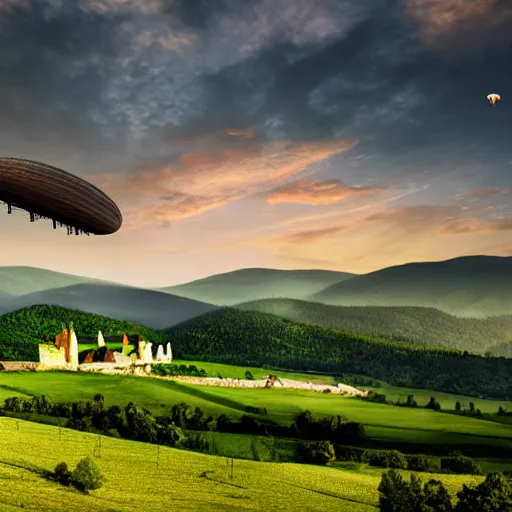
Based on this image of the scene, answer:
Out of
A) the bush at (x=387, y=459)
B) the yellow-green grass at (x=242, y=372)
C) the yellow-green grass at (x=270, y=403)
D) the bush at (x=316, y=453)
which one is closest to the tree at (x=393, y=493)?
the bush at (x=316, y=453)

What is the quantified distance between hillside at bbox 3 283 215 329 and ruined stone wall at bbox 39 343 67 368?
3069 centimetres

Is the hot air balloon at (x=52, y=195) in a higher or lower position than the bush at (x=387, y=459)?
higher

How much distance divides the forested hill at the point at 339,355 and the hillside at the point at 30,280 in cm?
5622

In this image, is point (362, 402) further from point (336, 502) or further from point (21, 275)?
point (21, 275)

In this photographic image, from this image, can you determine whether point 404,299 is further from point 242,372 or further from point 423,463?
point 423,463

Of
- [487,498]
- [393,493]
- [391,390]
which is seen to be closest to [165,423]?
[393,493]

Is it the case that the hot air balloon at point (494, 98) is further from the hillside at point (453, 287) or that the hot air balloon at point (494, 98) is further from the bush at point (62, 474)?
the hillside at point (453, 287)

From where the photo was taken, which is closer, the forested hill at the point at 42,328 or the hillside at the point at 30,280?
the forested hill at the point at 42,328

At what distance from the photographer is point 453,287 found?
117ft

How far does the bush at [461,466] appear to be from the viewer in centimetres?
1120

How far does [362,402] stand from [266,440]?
501cm

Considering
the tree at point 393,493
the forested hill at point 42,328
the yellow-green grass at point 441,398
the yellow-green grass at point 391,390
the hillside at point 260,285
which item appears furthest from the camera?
the hillside at point 260,285

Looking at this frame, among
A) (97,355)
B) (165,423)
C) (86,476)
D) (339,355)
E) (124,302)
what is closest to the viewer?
(86,476)

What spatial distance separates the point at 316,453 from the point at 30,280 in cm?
8097
